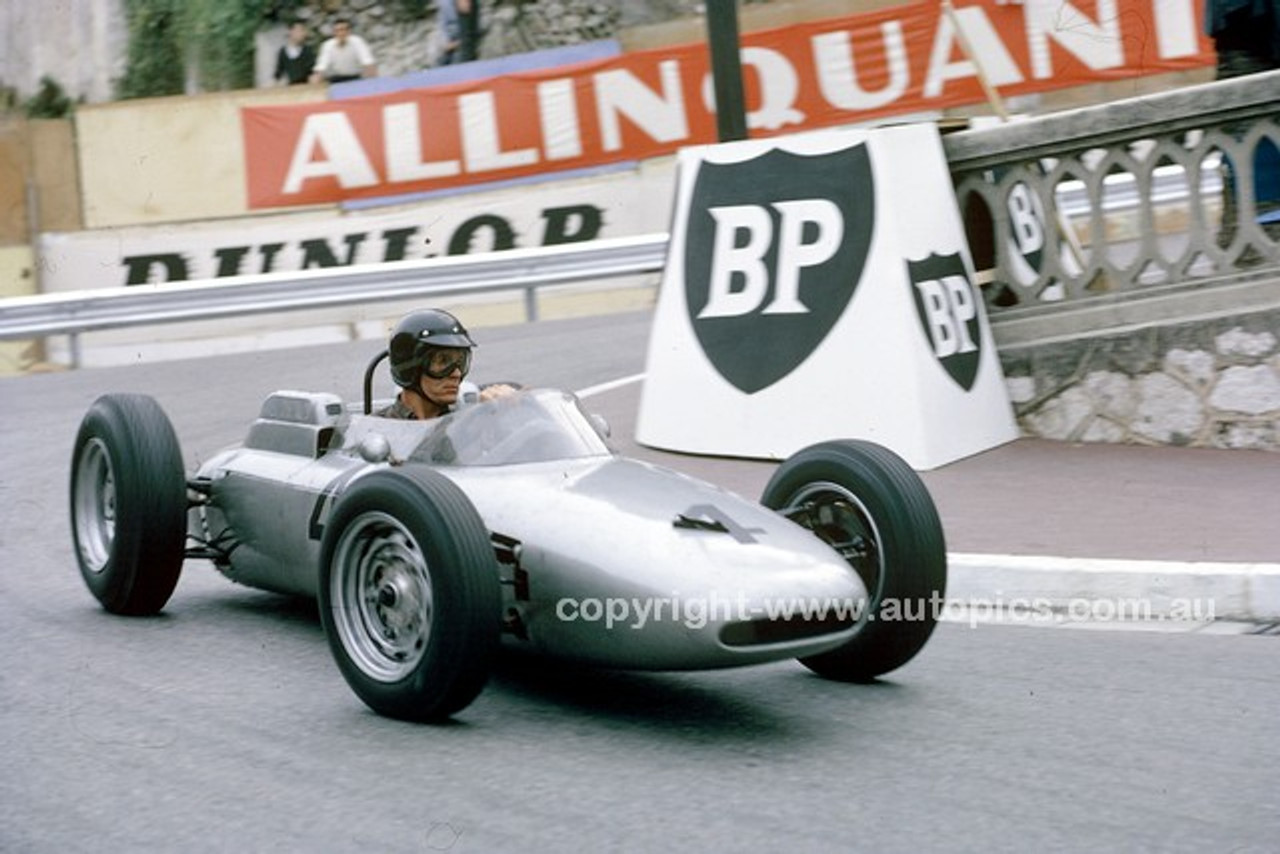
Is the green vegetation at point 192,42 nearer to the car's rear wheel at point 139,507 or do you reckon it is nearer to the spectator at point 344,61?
the spectator at point 344,61

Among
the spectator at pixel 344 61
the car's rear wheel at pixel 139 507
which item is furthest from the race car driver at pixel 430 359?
the spectator at pixel 344 61

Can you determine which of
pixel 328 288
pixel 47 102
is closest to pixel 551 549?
pixel 328 288

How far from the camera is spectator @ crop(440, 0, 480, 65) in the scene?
19.8 m

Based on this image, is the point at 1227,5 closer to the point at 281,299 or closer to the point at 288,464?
the point at 288,464

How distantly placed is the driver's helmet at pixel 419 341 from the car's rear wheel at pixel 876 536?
1372 mm

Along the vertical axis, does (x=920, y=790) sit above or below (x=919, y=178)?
below

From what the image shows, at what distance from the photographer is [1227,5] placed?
10852 millimetres

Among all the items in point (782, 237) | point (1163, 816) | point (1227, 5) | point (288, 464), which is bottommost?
point (1163, 816)

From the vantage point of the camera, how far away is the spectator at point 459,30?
1980cm

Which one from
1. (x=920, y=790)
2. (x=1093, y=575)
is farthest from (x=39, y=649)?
(x=1093, y=575)

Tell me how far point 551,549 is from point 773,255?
183 inches

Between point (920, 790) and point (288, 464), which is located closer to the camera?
point (920, 790)

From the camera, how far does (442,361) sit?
282 inches

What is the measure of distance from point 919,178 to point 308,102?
9.93 metres
